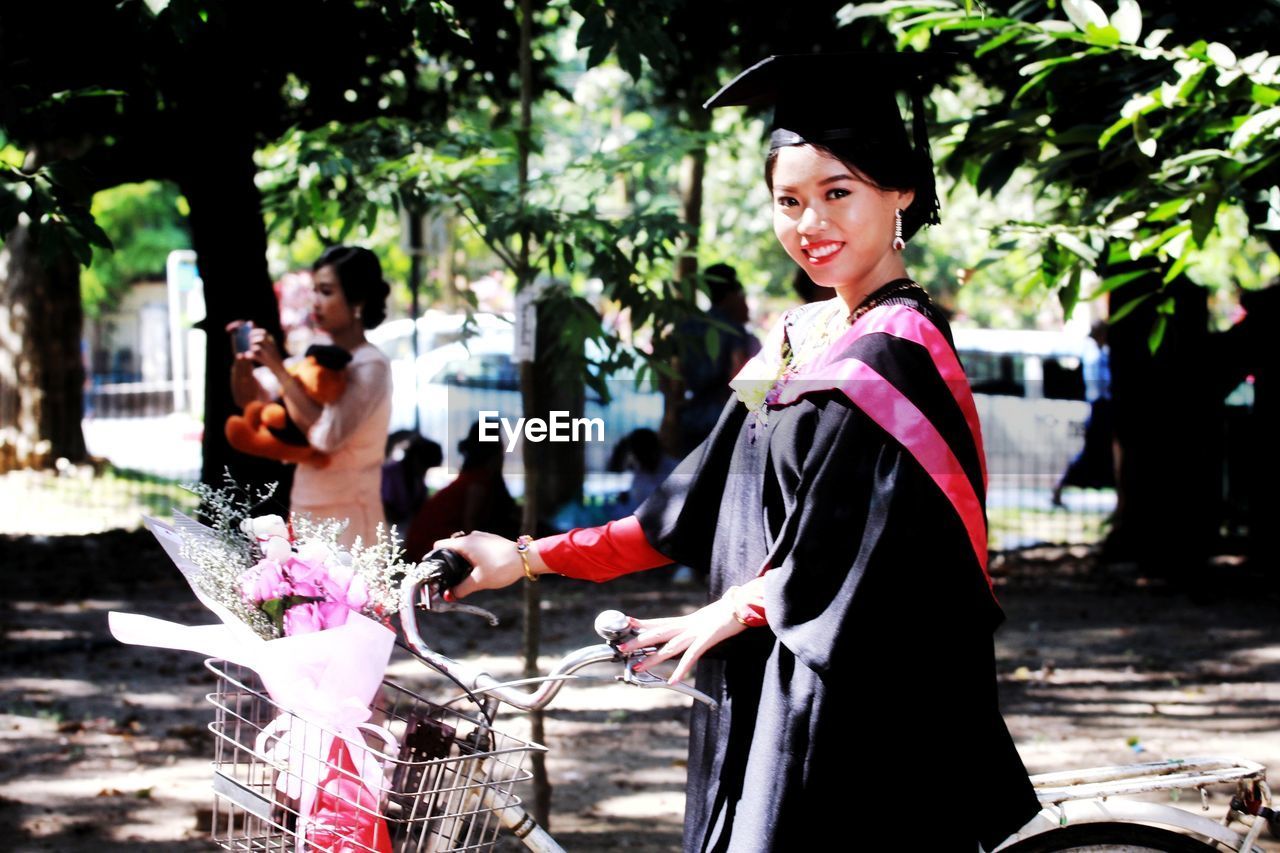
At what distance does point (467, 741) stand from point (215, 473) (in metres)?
6.95

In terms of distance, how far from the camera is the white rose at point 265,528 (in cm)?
239

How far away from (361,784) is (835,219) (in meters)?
1.19

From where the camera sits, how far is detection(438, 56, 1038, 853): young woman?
2295mm

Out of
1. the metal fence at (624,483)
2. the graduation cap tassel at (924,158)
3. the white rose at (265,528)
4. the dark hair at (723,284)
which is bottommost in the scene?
the metal fence at (624,483)

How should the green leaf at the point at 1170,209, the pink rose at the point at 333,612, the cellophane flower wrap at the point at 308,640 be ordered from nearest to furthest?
1. the cellophane flower wrap at the point at 308,640
2. the pink rose at the point at 333,612
3. the green leaf at the point at 1170,209

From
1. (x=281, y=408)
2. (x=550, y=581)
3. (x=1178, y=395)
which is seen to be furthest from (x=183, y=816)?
(x=1178, y=395)

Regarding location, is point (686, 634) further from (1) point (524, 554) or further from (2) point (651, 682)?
(1) point (524, 554)

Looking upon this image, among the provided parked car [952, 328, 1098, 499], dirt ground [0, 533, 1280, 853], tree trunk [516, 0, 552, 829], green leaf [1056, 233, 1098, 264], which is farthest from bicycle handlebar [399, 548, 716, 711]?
parked car [952, 328, 1098, 499]

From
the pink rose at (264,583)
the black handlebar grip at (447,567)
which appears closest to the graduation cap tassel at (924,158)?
the black handlebar grip at (447,567)

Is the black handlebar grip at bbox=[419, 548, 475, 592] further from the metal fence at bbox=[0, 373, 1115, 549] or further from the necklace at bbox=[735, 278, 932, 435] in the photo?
the metal fence at bbox=[0, 373, 1115, 549]

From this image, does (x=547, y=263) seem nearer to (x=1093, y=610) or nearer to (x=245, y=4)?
(x=245, y=4)

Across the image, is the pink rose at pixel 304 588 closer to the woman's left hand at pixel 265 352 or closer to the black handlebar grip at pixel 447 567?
the black handlebar grip at pixel 447 567

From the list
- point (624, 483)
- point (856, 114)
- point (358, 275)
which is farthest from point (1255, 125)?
point (624, 483)

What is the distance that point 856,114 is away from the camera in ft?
8.10
